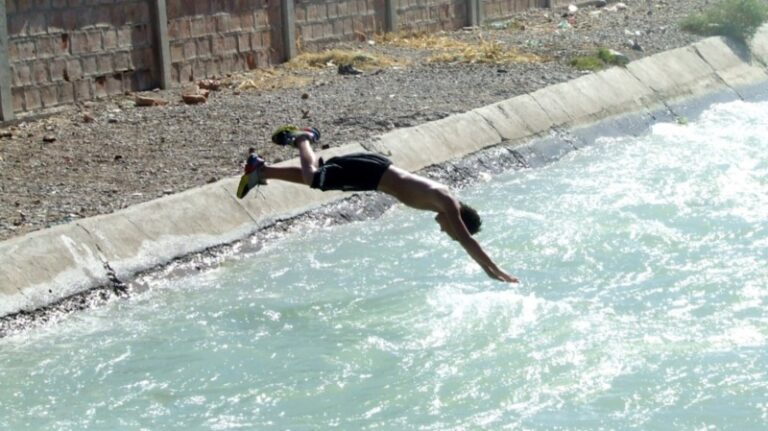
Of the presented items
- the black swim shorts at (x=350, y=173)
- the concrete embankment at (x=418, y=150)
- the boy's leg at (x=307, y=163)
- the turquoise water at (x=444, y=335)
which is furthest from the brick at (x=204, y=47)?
the black swim shorts at (x=350, y=173)

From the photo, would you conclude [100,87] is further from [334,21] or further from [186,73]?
[334,21]

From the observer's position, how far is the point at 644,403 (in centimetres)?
862

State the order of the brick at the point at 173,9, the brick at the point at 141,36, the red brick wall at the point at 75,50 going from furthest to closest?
the brick at the point at 173,9 → the brick at the point at 141,36 → the red brick wall at the point at 75,50

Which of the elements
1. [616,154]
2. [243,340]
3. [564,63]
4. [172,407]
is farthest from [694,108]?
[172,407]

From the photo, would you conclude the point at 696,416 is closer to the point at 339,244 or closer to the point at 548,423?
the point at 548,423

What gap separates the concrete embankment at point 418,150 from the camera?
10.6 meters

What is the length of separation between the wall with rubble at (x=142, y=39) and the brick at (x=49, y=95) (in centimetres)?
1

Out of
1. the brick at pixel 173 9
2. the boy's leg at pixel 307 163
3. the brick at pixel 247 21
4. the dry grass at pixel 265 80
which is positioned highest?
the brick at pixel 173 9

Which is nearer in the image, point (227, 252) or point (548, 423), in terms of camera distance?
point (548, 423)

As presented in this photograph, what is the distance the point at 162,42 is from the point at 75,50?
1388 mm

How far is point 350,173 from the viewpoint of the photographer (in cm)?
986

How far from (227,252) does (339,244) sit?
1.02m

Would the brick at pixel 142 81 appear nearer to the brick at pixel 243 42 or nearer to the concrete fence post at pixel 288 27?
the brick at pixel 243 42

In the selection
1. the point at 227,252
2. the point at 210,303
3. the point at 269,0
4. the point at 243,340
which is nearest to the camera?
the point at 243,340
